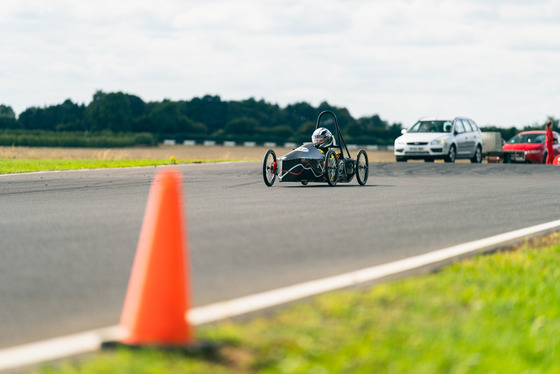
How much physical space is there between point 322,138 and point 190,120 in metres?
104

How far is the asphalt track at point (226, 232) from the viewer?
5695 millimetres

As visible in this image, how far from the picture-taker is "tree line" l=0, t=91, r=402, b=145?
291 ft

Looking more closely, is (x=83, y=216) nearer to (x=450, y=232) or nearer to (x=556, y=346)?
(x=450, y=232)

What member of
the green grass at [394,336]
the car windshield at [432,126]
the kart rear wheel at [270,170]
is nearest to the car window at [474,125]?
the car windshield at [432,126]

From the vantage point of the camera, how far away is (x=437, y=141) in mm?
30344

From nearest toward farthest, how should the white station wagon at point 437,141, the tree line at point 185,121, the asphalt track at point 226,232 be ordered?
the asphalt track at point 226,232
the white station wagon at point 437,141
the tree line at point 185,121

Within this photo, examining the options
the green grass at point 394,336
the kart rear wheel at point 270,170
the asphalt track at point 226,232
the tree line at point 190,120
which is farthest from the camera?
the tree line at point 190,120

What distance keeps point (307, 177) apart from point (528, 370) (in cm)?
1328

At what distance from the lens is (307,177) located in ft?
57.9

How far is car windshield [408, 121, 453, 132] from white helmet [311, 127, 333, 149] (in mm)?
14502

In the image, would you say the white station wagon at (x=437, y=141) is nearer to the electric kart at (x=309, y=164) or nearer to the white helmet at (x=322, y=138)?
the electric kart at (x=309, y=164)

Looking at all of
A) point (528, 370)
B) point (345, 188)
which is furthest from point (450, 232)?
point (345, 188)

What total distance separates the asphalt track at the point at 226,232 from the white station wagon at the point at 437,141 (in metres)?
11.3

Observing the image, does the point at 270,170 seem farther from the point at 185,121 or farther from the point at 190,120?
the point at 190,120
